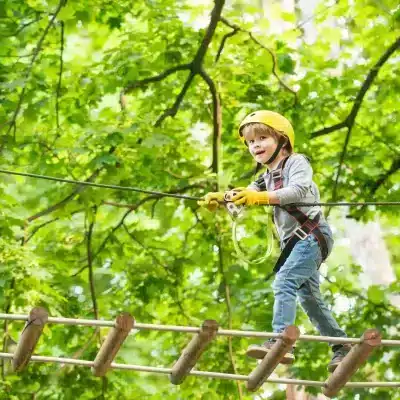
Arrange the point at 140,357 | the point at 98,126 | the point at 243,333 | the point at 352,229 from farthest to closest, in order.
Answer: the point at 352,229 → the point at 140,357 → the point at 98,126 → the point at 243,333

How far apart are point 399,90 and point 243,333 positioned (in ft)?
15.5

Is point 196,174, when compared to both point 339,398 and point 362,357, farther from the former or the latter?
point 362,357

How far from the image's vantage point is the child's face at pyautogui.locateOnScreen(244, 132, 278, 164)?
18.4ft

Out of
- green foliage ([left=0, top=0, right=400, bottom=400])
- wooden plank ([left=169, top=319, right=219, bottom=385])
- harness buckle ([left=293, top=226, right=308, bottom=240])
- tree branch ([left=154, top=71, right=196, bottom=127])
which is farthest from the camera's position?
tree branch ([left=154, top=71, right=196, bottom=127])

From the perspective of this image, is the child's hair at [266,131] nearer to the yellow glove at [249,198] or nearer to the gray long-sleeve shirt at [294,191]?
the gray long-sleeve shirt at [294,191]

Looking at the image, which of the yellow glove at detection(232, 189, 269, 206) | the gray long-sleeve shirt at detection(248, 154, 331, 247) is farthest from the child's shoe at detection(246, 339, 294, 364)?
the yellow glove at detection(232, 189, 269, 206)

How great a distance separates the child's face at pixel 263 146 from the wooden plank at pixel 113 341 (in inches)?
45.6

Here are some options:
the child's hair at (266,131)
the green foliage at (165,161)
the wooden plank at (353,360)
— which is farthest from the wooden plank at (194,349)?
the green foliage at (165,161)

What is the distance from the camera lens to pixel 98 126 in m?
8.02

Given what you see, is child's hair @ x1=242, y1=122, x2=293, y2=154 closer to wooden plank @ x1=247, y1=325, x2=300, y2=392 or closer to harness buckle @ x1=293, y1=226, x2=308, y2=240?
harness buckle @ x1=293, y1=226, x2=308, y2=240

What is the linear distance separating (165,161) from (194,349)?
3.92 metres

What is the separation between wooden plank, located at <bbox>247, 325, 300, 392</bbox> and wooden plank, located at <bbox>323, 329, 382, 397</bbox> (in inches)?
15.2

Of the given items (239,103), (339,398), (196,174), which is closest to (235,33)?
(239,103)

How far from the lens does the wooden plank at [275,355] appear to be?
16.6 feet
